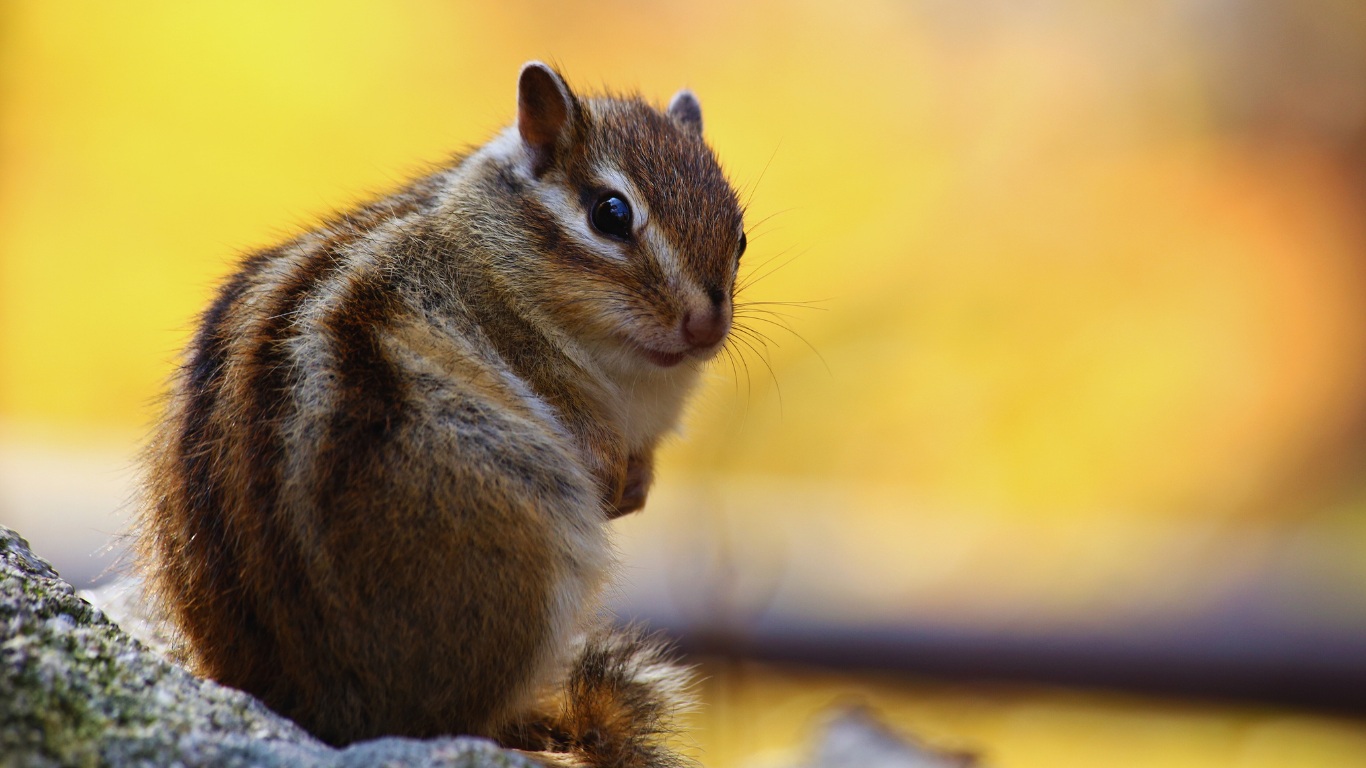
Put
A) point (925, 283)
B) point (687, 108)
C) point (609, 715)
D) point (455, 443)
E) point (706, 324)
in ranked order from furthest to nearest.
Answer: point (925, 283), point (687, 108), point (706, 324), point (609, 715), point (455, 443)

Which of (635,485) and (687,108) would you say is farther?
(687,108)

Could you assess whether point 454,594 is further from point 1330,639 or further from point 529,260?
point 1330,639

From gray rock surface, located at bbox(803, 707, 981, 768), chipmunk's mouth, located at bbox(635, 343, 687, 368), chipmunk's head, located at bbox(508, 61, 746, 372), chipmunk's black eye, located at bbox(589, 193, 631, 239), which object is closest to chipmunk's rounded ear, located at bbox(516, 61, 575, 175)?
chipmunk's head, located at bbox(508, 61, 746, 372)

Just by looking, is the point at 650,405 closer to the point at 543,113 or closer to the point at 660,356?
the point at 660,356

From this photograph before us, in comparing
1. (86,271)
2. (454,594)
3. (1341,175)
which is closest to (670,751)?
(454,594)

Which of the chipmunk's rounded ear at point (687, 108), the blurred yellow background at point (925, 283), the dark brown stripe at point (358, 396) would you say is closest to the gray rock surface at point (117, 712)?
the dark brown stripe at point (358, 396)

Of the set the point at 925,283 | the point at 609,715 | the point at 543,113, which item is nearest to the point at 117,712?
the point at 609,715
